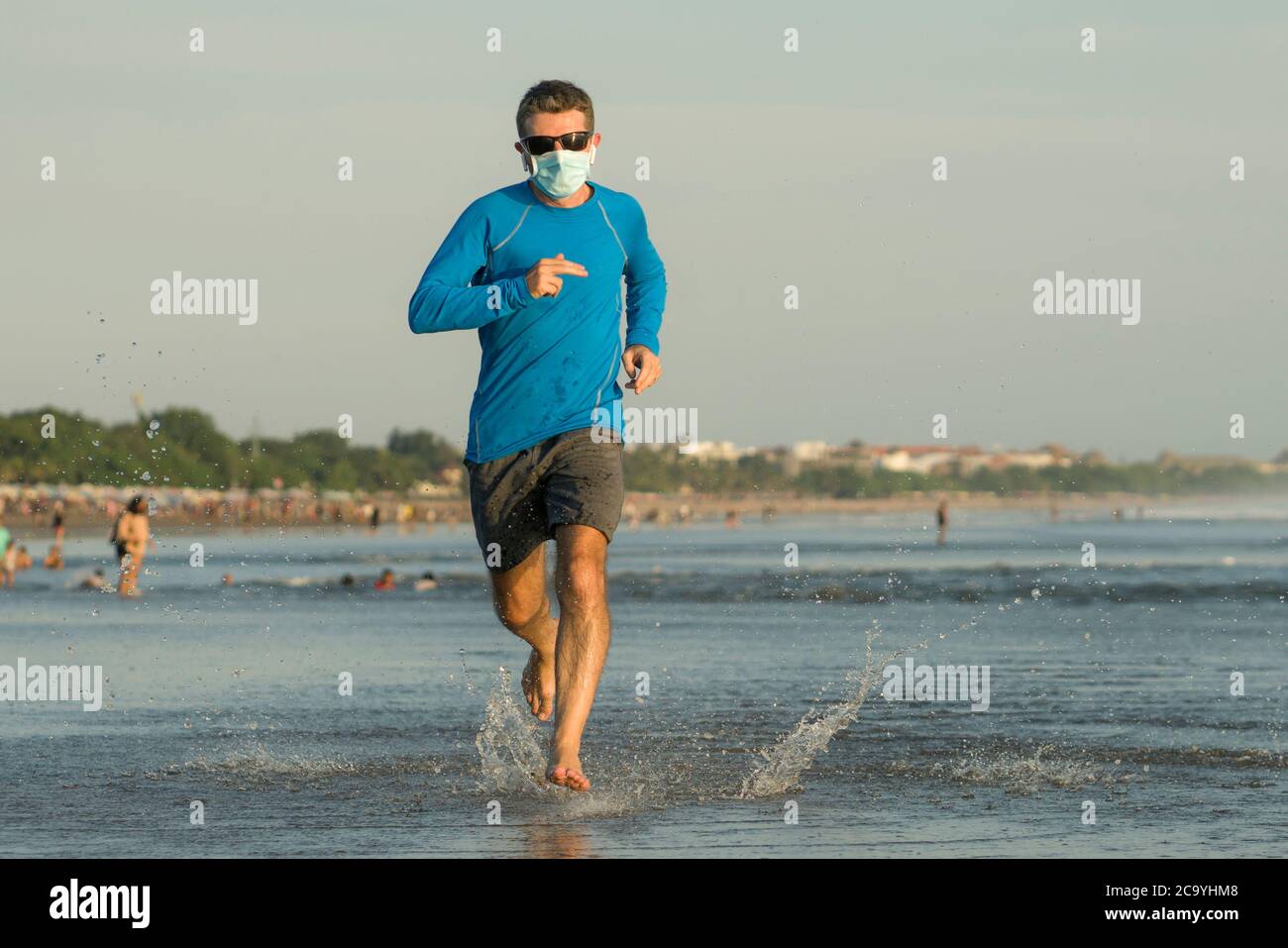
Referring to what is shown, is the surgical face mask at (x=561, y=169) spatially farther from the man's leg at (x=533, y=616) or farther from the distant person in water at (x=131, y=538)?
the distant person in water at (x=131, y=538)

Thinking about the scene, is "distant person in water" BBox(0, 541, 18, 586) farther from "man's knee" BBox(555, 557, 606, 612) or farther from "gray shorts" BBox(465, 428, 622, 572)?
"man's knee" BBox(555, 557, 606, 612)

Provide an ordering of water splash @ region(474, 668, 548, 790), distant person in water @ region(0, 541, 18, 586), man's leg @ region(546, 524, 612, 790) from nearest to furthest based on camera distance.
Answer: man's leg @ region(546, 524, 612, 790) < water splash @ region(474, 668, 548, 790) < distant person in water @ region(0, 541, 18, 586)

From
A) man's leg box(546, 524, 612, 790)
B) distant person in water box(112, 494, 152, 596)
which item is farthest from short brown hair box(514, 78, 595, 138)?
distant person in water box(112, 494, 152, 596)

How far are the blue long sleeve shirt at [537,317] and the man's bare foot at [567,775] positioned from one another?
1120 millimetres

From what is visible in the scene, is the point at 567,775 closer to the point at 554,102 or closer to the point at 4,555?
the point at 554,102

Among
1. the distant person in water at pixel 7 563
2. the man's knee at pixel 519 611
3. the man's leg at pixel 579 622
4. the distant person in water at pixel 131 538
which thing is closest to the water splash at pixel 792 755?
the man's leg at pixel 579 622

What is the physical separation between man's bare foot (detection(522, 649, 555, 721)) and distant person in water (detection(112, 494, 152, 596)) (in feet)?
63.0

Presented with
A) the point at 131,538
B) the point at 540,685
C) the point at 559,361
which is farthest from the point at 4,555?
the point at 559,361

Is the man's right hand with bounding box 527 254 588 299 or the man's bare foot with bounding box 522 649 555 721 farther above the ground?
the man's right hand with bounding box 527 254 588 299

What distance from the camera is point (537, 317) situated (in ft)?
22.0

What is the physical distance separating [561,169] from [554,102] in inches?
9.6

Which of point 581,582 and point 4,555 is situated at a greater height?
point 581,582

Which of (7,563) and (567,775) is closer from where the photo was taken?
(567,775)

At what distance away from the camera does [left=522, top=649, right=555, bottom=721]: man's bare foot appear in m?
7.70
